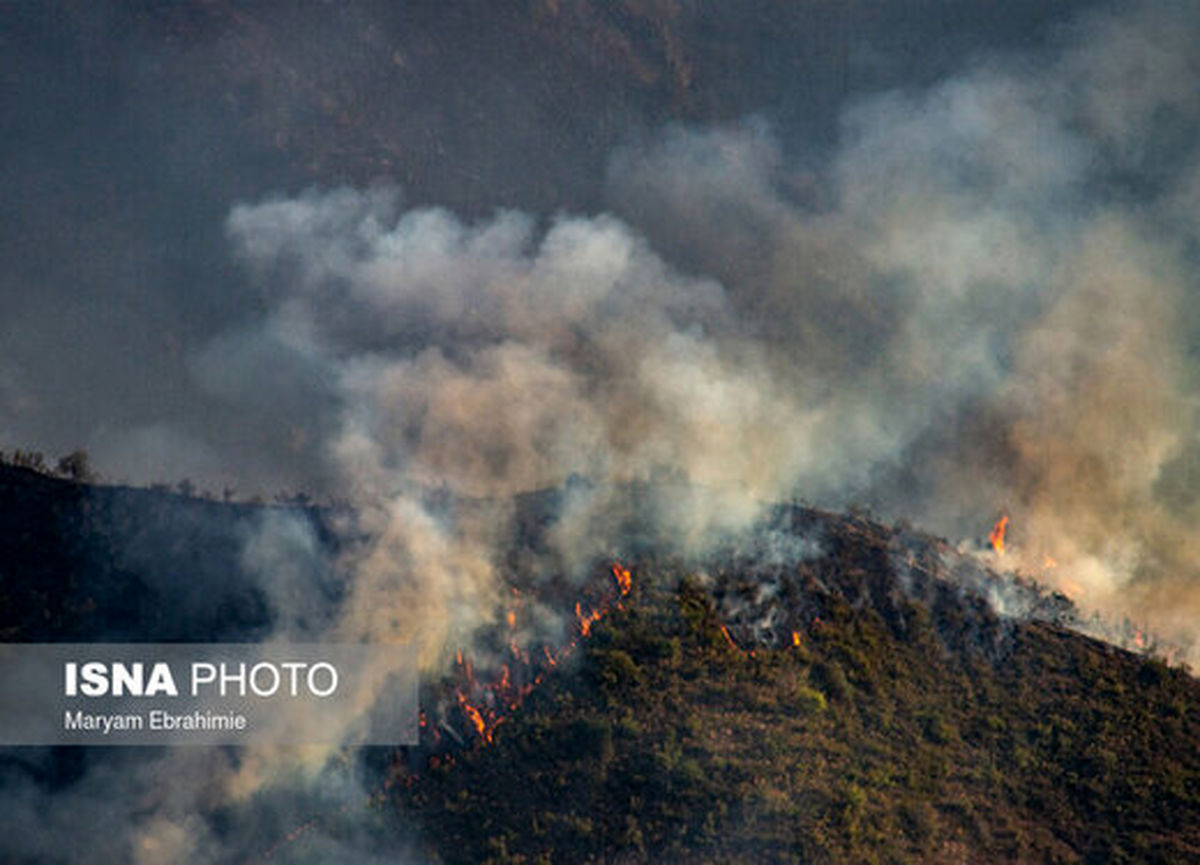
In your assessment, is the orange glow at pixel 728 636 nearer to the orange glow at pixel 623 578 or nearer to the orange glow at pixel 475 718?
A: the orange glow at pixel 623 578

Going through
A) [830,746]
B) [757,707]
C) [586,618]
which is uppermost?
[586,618]

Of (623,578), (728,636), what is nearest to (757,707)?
(728,636)

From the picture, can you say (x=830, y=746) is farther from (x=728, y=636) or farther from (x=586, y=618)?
(x=586, y=618)

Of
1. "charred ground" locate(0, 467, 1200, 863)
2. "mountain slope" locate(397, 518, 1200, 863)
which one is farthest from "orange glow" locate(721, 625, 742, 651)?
"mountain slope" locate(397, 518, 1200, 863)

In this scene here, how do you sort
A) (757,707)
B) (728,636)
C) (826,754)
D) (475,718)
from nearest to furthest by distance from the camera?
(475,718) → (826,754) → (757,707) → (728,636)

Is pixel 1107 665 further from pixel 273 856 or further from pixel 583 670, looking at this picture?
pixel 273 856

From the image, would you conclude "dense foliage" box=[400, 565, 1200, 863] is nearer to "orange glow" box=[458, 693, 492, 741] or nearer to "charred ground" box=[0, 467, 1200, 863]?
"charred ground" box=[0, 467, 1200, 863]

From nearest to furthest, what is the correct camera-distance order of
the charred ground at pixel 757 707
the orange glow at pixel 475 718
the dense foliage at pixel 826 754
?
the dense foliage at pixel 826 754 → the charred ground at pixel 757 707 → the orange glow at pixel 475 718

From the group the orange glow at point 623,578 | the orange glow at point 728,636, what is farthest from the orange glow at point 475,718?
the orange glow at point 728,636
